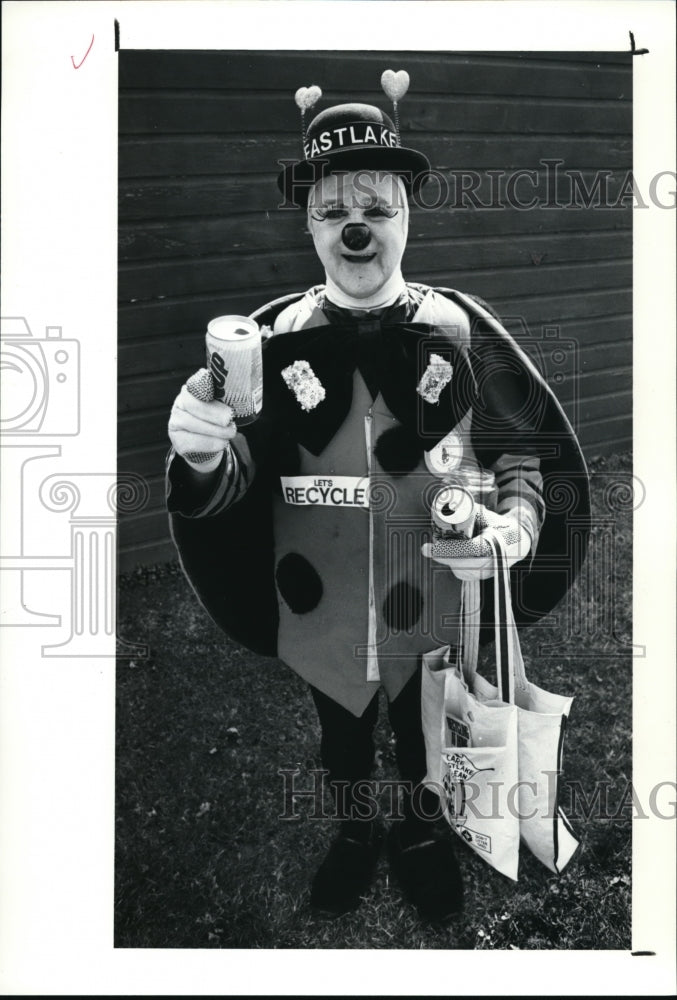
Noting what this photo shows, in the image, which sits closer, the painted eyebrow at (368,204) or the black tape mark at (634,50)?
the painted eyebrow at (368,204)

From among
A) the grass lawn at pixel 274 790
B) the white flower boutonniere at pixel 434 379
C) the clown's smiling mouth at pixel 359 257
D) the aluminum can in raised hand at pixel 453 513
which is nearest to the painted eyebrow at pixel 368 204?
the clown's smiling mouth at pixel 359 257

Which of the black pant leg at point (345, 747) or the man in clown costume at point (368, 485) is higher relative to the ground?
the man in clown costume at point (368, 485)

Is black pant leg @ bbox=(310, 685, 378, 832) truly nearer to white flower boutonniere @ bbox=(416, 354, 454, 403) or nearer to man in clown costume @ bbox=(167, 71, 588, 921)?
man in clown costume @ bbox=(167, 71, 588, 921)

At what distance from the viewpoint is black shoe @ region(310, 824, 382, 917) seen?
243cm

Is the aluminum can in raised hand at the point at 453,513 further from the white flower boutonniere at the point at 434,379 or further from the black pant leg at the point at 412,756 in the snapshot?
the black pant leg at the point at 412,756

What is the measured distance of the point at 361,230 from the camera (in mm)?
2332

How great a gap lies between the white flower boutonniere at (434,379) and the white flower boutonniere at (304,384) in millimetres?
252

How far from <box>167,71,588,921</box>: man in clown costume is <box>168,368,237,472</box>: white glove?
0.28 feet

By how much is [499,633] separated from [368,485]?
19.8 inches

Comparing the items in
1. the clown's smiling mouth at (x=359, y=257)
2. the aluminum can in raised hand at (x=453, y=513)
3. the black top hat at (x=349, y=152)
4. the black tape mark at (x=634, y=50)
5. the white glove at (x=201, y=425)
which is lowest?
the aluminum can in raised hand at (x=453, y=513)

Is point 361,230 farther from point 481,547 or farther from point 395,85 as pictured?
point 481,547

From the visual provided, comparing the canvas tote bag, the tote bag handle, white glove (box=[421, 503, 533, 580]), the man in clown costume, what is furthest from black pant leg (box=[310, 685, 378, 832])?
white glove (box=[421, 503, 533, 580])

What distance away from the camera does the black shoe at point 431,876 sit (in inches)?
95.6

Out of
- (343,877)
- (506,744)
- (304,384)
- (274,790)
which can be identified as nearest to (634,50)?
(304,384)
